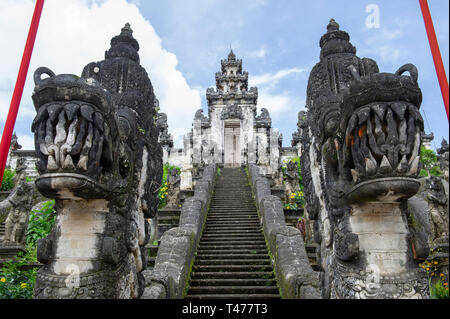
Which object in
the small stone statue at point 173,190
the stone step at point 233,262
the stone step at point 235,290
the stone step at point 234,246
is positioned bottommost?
the stone step at point 235,290

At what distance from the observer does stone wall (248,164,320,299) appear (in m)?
4.55

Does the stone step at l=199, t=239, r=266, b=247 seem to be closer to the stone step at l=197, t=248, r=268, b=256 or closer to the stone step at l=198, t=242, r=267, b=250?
the stone step at l=198, t=242, r=267, b=250

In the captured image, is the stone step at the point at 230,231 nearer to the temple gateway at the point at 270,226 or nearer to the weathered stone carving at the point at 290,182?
the temple gateway at the point at 270,226

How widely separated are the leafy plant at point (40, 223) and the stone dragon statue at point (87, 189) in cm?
678

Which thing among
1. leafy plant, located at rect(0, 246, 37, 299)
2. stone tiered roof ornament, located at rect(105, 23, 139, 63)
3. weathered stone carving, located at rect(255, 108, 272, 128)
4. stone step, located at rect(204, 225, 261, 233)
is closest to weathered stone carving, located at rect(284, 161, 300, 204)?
stone step, located at rect(204, 225, 261, 233)

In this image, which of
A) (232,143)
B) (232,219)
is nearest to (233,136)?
(232,143)

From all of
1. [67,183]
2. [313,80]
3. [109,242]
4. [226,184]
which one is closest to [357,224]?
[313,80]

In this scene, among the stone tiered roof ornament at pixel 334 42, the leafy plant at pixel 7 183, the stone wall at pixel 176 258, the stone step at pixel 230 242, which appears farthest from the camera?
the leafy plant at pixel 7 183

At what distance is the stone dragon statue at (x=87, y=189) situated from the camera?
308cm

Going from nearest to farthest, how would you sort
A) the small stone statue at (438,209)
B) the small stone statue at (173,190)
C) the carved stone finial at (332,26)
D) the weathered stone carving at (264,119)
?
the carved stone finial at (332,26) → the small stone statue at (438,209) → the small stone statue at (173,190) → the weathered stone carving at (264,119)

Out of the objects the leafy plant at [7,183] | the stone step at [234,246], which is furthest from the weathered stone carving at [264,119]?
the stone step at [234,246]

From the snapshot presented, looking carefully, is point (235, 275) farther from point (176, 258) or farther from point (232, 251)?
point (176, 258)

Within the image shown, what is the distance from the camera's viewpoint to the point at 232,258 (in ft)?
22.1

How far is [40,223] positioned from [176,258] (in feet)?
23.0
